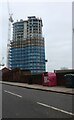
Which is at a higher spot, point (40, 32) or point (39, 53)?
point (40, 32)

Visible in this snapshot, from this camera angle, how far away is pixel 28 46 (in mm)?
96250

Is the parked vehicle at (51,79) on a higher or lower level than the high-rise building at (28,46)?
lower

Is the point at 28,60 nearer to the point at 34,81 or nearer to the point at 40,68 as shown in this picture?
the point at 40,68

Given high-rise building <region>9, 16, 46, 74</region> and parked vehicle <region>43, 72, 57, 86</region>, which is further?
high-rise building <region>9, 16, 46, 74</region>

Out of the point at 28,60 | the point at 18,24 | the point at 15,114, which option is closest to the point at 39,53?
the point at 28,60

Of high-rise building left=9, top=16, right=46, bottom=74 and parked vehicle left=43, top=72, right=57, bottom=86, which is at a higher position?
high-rise building left=9, top=16, right=46, bottom=74

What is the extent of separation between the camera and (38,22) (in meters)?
102

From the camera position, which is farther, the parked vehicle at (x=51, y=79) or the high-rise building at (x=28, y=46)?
the high-rise building at (x=28, y=46)

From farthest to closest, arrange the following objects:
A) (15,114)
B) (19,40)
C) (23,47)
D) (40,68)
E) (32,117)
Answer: (19,40), (23,47), (40,68), (15,114), (32,117)

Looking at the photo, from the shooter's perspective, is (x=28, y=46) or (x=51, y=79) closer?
(x=51, y=79)

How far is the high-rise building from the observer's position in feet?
293

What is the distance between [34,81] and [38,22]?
62.2 meters

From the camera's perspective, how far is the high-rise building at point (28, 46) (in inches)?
3521

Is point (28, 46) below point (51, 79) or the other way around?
the other way around
